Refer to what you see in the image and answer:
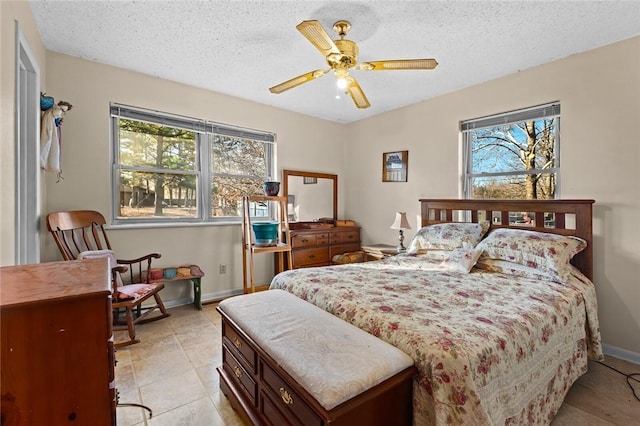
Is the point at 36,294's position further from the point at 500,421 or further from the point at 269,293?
the point at 500,421

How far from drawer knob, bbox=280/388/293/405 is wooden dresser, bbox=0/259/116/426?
62cm

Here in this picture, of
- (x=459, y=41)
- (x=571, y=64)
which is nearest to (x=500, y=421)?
(x=459, y=41)

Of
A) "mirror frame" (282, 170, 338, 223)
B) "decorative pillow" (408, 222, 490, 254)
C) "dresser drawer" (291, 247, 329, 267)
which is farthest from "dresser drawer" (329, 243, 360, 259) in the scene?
"decorative pillow" (408, 222, 490, 254)

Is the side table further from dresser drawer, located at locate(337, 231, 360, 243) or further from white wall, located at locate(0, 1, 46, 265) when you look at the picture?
dresser drawer, located at locate(337, 231, 360, 243)

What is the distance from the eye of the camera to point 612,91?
2418 millimetres

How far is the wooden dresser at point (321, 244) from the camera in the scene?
13.5 ft

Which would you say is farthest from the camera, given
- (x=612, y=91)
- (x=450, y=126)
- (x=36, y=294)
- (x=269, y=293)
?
(x=450, y=126)

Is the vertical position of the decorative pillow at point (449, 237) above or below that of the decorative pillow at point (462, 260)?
above

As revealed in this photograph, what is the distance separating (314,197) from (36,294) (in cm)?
391

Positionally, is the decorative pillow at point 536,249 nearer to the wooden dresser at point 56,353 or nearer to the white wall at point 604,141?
the white wall at point 604,141

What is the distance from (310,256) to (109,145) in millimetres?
2693

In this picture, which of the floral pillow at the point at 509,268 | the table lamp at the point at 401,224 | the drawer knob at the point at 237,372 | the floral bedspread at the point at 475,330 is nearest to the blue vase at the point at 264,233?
the floral bedspread at the point at 475,330

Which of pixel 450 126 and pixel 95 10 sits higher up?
pixel 95 10

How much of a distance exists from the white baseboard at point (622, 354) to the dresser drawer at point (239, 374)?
2.87 m
